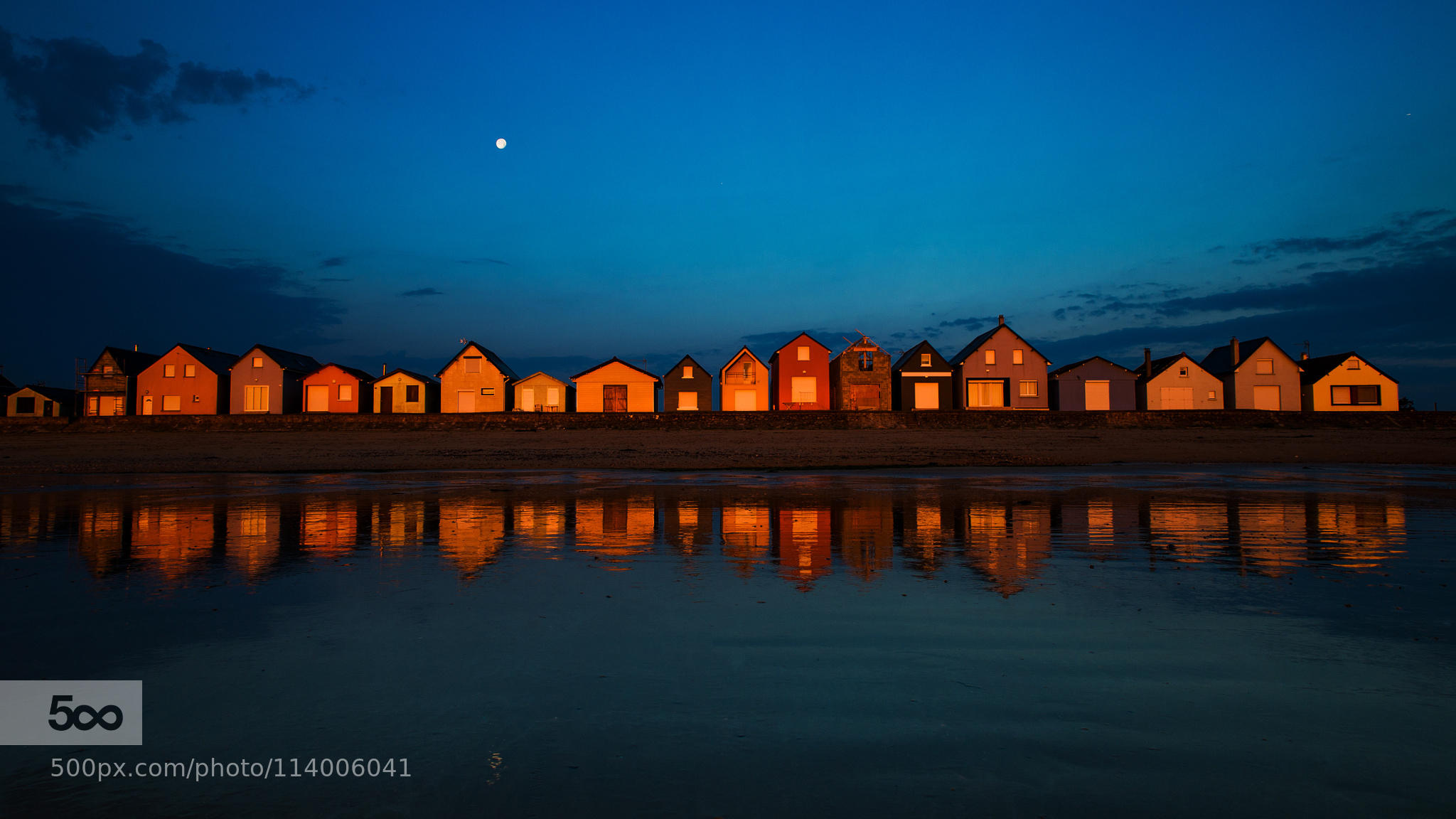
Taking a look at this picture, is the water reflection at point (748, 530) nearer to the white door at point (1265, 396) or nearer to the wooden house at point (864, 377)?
the wooden house at point (864, 377)

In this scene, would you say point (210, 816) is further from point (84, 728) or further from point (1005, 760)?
point (1005, 760)

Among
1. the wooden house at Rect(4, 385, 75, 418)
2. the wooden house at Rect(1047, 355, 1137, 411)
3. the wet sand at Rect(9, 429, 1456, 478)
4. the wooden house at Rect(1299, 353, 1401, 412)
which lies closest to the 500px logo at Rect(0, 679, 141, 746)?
the wet sand at Rect(9, 429, 1456, 478)

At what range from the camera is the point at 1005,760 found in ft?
10.4

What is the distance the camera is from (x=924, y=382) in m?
56.0

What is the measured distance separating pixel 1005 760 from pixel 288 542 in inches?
358

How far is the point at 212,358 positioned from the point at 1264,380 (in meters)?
79.7

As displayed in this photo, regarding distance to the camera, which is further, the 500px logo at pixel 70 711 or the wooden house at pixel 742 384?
the wooden house at pixel 742 384

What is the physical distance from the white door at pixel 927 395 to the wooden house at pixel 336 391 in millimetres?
41797

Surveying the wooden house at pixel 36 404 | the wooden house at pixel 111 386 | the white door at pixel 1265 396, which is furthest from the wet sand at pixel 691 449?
the wooden house at pixel 36 404

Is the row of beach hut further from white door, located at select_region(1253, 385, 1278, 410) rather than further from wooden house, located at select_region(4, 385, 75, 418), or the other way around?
wooden house, located at select_region(4, 385, 75, 418)

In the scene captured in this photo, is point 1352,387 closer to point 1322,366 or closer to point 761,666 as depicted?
point 1322,366

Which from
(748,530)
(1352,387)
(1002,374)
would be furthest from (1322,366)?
(748,530)

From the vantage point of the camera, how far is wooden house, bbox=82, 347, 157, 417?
57.6 m

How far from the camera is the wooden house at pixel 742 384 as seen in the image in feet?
181
